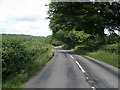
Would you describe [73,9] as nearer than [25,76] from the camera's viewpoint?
No

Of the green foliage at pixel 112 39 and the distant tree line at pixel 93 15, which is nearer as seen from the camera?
the distant tree line at pixel 93 15

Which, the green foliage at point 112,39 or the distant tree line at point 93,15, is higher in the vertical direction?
the distant tree line at point 93,15

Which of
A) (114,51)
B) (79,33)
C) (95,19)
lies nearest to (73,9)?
(95,19)

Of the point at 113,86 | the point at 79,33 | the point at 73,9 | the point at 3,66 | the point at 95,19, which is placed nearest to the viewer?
the point at 113,86

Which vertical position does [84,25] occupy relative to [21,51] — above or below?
above

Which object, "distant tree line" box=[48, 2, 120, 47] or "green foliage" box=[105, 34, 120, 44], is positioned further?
"green foliage" box=[105, 34, 120, 44]

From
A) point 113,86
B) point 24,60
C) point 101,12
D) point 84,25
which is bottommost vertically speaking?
point 113,86

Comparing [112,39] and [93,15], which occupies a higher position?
[93,15]

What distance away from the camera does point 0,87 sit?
9609 mm

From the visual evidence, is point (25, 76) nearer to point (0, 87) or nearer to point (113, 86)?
point (0, 87)

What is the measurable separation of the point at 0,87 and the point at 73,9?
1148 inches

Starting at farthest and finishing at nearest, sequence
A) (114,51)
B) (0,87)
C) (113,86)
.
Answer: (114,51), (113,86), (0,87)

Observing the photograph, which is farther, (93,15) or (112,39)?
(112,39)

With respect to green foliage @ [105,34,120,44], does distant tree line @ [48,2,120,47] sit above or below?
above
